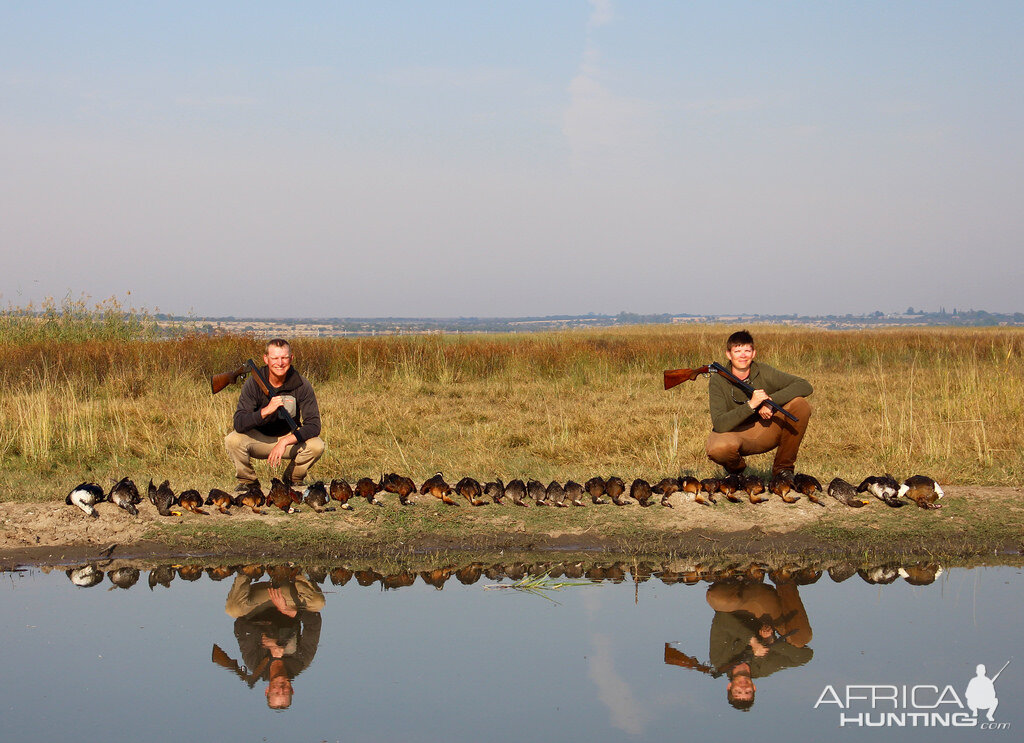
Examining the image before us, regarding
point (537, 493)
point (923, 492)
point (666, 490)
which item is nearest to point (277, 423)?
point (537, 493)

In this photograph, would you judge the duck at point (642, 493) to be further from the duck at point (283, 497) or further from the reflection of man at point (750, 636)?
the duck at point (283, 497)

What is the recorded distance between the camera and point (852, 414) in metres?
13.6

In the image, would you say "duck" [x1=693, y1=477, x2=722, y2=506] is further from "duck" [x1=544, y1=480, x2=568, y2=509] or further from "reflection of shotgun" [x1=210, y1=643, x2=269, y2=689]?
"reflection of shotgun" [x1=210, y1=643, x2=269, y2=689]

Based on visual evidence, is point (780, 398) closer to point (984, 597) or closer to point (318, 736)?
point (984, 597)

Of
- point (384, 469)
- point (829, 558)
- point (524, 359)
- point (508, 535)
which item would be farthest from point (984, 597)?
point (524, 359)

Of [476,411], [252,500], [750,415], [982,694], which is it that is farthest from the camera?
[476,411]

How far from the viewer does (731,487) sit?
7.82 metres

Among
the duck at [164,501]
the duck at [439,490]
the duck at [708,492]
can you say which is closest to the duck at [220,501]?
the duck at [164,501]

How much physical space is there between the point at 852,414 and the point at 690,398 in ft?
9.97

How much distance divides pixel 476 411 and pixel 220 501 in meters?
6.80

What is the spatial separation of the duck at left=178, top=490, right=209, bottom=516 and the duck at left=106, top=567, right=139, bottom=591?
92 cm

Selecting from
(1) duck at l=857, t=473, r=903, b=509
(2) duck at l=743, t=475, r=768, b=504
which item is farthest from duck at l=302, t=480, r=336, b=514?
(1) duck at l=857, t=473, r=903, b=509

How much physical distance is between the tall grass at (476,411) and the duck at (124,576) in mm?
2264

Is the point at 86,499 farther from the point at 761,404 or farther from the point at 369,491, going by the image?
the point at 761,404
